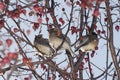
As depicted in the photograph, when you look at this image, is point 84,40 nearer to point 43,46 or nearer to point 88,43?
point 88,43

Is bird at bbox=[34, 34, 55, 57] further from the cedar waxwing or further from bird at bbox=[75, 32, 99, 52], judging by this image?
bird at bbox=[75, 32, 99, 52]

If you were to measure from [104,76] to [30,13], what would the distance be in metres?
1.26

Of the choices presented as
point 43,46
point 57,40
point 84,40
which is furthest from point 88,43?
point 43,46

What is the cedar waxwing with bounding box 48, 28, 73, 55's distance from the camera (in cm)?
464

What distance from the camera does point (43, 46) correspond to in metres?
5.21

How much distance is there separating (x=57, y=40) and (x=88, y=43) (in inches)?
21.1

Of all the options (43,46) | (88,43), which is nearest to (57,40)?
(43,46)

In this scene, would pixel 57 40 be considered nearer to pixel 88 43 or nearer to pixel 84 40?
pixel 84 40

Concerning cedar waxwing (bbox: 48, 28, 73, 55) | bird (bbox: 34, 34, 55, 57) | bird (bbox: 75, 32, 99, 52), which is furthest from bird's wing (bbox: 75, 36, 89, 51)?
bird (bbox: 34, 34, 55, 57)

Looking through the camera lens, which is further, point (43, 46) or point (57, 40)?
point (43, 46)

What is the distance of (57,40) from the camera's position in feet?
16.4

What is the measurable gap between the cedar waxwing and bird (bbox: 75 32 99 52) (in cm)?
18

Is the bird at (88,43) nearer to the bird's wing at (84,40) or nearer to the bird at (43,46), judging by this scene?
the bird's wing at (84,40)

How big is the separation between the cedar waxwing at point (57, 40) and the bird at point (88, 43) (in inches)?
7.3
